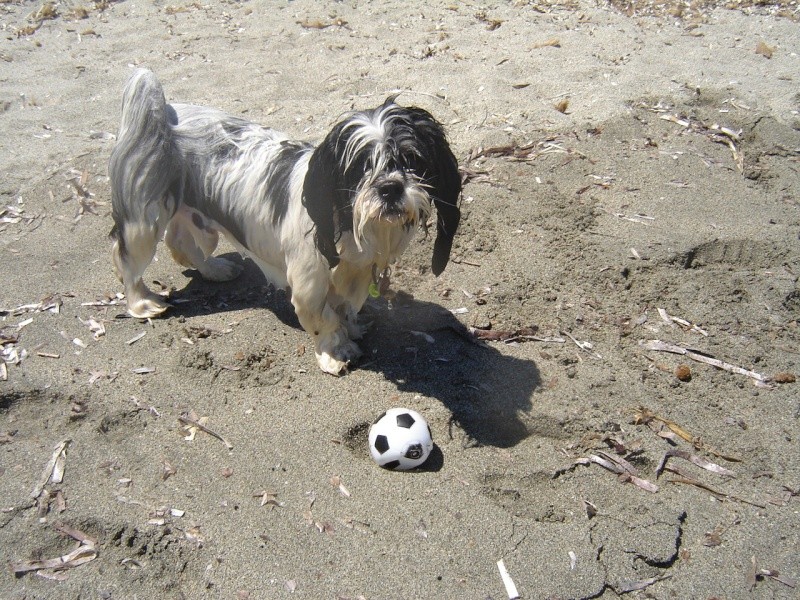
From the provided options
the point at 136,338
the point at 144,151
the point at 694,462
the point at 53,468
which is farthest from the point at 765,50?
the point at 53,468

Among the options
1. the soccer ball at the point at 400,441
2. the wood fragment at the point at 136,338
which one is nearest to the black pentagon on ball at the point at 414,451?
the soccer ball at the point at 400,441

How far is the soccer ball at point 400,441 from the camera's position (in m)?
3.33

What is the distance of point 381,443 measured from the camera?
3377mm

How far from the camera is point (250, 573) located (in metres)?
3.00

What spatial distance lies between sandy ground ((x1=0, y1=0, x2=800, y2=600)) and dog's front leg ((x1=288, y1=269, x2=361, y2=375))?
0.10 metres

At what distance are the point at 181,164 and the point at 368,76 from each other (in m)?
3.13

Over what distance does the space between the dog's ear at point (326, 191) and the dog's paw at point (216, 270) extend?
5.40 feet

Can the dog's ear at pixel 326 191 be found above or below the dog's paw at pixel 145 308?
above

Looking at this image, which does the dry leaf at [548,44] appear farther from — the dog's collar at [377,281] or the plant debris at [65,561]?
the plant debris at [65,561]

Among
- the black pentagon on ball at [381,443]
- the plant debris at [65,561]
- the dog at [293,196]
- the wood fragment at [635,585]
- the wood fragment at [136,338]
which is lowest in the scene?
the plant debris at [65,561]

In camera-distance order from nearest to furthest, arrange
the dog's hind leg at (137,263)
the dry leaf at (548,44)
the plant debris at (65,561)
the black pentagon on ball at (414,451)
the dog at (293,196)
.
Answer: the plant debris at (65,561), the dog at (293,196), the black pentagon on ball at (414,451), the dog's hind leg at (137,263), the dry leaf at (548,44)

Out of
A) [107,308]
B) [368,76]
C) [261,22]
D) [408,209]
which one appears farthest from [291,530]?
[261,22]

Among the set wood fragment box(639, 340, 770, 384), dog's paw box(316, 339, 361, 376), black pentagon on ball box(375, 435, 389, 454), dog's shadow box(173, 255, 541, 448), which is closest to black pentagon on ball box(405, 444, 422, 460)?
black pentagon on ball box(375, 435, 389, 454)

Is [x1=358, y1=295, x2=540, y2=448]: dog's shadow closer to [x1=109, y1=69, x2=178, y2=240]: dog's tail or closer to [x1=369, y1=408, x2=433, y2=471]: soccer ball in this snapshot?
[x1=369, y1=408, x2=433, y2=471]: soccer ball
